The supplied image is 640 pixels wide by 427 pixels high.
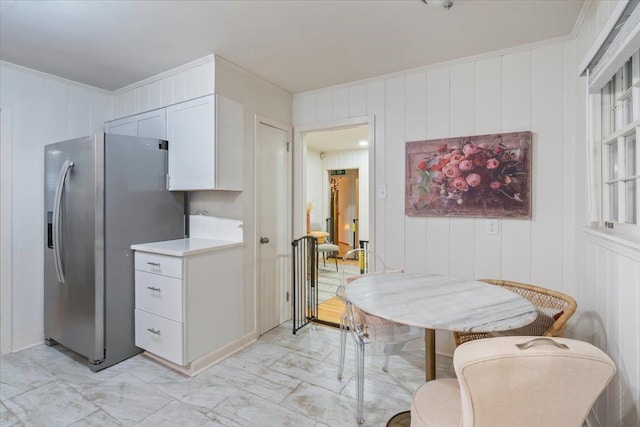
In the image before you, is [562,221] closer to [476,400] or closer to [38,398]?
[476,400]

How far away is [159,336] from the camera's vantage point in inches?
91.0

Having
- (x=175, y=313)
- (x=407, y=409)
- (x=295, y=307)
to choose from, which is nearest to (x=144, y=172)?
(x=175, y=313)

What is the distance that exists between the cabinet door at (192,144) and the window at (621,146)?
8.16ft

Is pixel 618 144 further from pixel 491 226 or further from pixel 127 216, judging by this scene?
pixel 127 216

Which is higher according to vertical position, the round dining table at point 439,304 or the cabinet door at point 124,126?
the cabinet door at point 124,126

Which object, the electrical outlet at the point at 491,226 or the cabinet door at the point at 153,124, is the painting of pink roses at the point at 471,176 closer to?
the electrical outlet at the point at 491,226

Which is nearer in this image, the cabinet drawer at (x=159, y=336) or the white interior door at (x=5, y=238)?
the cabinet drawer at (x=159, y=336)

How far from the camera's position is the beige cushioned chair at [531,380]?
0.83 meters

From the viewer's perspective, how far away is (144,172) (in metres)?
2.54

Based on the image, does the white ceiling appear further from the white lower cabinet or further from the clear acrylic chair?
the clear acrylic chair

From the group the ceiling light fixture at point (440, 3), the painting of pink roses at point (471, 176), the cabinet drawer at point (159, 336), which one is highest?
the ceiling light fixture at point (440, 3)

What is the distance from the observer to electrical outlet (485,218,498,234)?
7.80 feet

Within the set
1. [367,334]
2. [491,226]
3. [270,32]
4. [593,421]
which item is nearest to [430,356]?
[367,334]

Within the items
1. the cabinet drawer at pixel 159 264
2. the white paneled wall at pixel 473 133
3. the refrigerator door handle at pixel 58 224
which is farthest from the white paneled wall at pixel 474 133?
the refrigerator door handle at pixel 58 224
